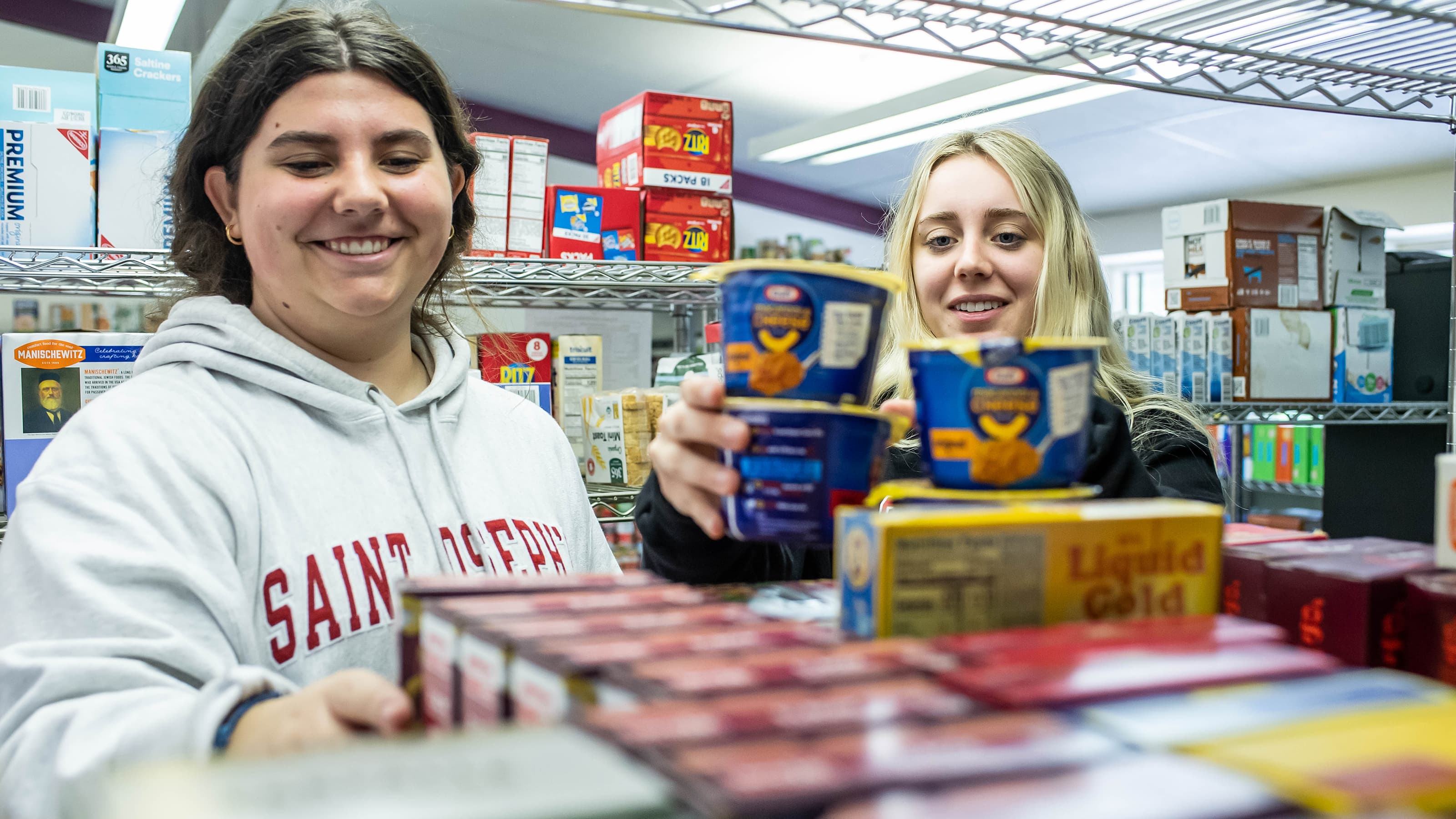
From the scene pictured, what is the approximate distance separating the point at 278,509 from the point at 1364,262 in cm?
384

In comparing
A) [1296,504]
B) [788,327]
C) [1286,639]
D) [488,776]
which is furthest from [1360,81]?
[1296,504]

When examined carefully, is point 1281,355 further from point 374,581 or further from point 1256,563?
point 374,581

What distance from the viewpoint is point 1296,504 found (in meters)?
4.88

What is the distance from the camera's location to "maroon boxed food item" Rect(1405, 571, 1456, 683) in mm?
743

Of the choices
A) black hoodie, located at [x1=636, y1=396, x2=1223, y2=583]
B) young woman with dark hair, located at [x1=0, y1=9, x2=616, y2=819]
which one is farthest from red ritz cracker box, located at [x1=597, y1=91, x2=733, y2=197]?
black hoodie, located at [x1=636, y1=396, x2=1223, y2=583]

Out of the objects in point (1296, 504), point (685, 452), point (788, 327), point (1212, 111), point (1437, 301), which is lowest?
point (1296, 504)

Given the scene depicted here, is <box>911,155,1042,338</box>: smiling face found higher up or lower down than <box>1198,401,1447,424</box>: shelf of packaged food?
higher up

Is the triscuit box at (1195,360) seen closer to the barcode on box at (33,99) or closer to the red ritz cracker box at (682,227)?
the red ritz cracker box at (682,227)

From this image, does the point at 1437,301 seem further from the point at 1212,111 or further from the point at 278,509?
the point at 278,509

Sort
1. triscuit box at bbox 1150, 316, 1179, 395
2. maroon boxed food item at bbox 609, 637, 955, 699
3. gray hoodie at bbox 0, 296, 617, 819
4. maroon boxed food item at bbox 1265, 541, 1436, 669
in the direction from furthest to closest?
triscuit box at bbox 1150, 316, 1179, 395 < gray hoodie at bbox 0, 296, 617, 819 < maroon boxed food item at bbox 1265, 541, 1436, 669 < maroon boxed food item at bbox 609, 637, 955, 699

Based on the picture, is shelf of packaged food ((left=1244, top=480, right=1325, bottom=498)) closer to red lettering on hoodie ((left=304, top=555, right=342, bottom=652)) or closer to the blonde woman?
the blonde woman

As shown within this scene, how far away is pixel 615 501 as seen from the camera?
8.94 feet

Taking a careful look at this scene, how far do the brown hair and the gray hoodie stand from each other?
0.22 meters

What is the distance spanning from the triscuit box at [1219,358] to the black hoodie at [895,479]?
1978mm
